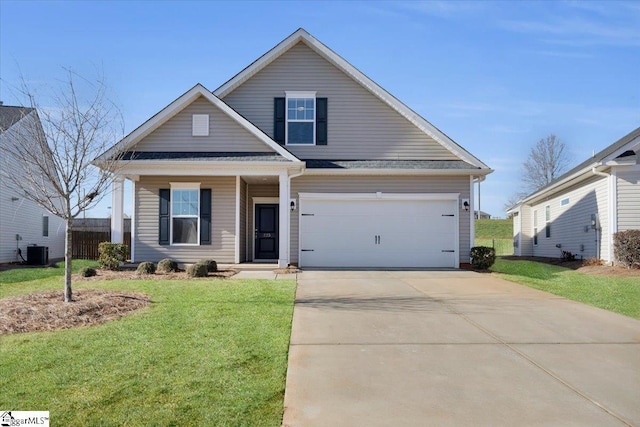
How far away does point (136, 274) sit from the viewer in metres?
12.3

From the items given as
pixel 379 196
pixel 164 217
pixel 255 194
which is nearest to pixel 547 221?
pixel 379 196

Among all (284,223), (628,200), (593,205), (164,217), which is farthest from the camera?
(593,205)

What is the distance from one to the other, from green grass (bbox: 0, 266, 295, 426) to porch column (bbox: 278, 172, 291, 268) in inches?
237

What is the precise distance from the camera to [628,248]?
49.4 feet

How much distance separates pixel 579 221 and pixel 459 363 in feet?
52.5

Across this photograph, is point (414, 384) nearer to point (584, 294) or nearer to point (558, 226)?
point (584, 294)

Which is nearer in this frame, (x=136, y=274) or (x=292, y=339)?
(x=292, y=339)

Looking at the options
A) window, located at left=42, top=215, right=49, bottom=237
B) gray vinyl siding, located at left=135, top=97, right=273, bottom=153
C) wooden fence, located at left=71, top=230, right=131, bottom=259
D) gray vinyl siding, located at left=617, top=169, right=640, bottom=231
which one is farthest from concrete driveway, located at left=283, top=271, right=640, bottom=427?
window, located at left=42, top=215, right=49, bottom=237

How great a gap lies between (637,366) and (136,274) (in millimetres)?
10574

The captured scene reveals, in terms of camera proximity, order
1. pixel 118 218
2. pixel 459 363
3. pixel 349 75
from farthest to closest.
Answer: pixel 349 75, pixel 118 218, pixel 459 363

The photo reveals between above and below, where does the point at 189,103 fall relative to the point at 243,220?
above

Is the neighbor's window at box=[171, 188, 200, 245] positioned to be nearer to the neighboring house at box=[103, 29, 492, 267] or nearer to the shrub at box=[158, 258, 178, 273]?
the neighboring house at box=[103, 29, 492, 267]

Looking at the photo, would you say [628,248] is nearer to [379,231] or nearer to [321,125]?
[379,231]

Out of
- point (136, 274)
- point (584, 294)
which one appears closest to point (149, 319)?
point (136, 274)
